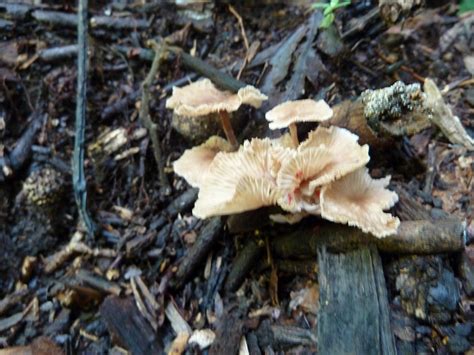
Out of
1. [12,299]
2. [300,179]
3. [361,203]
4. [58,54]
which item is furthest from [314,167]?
[58,54]

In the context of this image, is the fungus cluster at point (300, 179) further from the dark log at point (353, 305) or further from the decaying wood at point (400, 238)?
the dark log at point (353, 305)

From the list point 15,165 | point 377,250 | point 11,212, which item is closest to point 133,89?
→ point 15,165

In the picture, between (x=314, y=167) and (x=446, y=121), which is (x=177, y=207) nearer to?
(x=314, y=167)

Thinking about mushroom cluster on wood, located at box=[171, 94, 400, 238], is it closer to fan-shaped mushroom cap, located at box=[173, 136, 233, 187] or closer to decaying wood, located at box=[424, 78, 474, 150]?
fan-shaped mushroom cap, located at box=[173, 136, 233, 187]

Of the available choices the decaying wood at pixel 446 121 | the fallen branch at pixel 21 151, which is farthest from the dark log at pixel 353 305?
the fallen branch at pixel 21 151

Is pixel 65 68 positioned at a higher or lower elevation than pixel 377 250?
higher

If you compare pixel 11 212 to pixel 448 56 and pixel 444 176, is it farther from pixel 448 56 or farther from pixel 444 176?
pixel 448 56

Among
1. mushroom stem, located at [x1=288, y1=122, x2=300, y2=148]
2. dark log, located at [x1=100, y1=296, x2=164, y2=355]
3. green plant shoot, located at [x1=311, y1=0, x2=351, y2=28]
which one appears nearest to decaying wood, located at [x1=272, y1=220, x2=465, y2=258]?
mushroom stem, located at [x1=288, y1=122, x2=300, y2=148]
